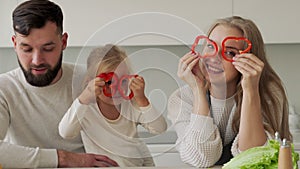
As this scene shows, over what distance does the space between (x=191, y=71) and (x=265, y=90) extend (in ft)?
0.89

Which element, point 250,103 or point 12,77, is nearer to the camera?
point 250,103

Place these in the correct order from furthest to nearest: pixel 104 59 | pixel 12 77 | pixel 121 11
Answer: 1. pixel 121 11
2. pixel 12 77
3. pixel 104 59

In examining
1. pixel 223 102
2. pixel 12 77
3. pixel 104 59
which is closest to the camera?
pixel 104 59

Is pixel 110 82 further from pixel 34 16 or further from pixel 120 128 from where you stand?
pixel 34 16

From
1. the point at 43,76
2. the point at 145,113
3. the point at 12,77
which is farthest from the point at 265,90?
the point at 12,77

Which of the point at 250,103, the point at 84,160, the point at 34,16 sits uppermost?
the point at 34,16

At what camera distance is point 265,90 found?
5.30 ft

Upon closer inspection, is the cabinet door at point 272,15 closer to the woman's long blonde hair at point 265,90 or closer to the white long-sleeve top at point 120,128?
the woman's long blonde hair at point 265,90

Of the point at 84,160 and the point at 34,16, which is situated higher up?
the point at 34,16

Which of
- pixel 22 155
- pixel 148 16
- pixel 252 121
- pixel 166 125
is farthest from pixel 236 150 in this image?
pixel 22 155

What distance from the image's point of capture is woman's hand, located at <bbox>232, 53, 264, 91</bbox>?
57.3 inches

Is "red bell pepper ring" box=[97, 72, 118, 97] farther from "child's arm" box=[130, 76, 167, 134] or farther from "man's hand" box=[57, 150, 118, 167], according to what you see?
"man's hand" box=[57, 150, 118, 167]

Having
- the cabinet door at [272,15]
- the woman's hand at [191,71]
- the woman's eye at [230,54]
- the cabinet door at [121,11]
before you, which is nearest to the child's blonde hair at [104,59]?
the woman's hand at [191,71]

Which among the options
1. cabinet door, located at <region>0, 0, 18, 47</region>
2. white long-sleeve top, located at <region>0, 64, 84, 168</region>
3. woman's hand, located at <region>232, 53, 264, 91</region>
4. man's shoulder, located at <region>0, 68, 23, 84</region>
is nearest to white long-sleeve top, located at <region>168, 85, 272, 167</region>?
woman's hand, located at <region>232, 53, 264, 91</region>
